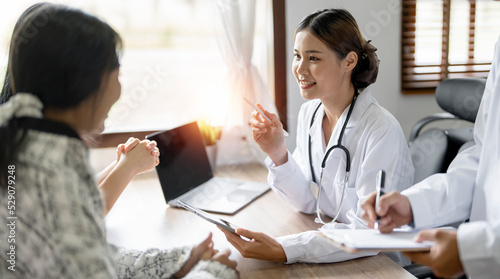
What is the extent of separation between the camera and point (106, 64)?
86cm

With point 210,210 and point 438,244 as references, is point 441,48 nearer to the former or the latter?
point 210,210

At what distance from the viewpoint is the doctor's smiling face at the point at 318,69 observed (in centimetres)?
152

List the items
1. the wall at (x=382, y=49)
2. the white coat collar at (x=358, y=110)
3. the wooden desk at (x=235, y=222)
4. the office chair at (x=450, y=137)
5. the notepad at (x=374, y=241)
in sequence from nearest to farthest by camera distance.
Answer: the notepad at (x=374, y=241) < the wooden desk at (x=235, y=222) < the white coat collar at (x=358, y=110) < the office chair at (x=450, y=137) < the wall at (x=382, y=49)

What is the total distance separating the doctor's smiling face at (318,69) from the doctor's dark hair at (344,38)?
0.02 metres

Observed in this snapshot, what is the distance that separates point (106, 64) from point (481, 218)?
3.21 ft

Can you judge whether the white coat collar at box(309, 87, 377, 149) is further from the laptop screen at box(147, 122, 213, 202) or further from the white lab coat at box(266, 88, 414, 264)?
the laptop screen at box(147, 122, 213, 202)

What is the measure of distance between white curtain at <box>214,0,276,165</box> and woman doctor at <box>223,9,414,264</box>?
63 cm

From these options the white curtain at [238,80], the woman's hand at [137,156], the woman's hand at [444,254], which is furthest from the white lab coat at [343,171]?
the white curtain at [238,80]

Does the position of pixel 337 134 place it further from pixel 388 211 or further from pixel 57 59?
pixel 57 59

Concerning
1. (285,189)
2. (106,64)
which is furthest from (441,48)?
(106,64)

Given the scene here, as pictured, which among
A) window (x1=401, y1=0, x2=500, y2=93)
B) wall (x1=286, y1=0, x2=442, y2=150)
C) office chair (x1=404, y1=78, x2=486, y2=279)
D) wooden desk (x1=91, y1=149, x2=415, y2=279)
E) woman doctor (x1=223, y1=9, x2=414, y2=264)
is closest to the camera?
wooden desk (x1=91, y1=149, x2=415, y2=279)

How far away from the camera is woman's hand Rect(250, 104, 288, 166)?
5.27 ft

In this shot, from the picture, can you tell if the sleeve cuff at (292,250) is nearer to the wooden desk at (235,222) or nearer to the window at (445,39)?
the wooden desk at (235,222)

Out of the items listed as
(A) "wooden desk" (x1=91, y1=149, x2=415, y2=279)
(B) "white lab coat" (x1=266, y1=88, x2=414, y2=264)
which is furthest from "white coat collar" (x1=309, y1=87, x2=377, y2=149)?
(A) "wooden desk" (x1=91, y1=149, x2=415, y2=279)
